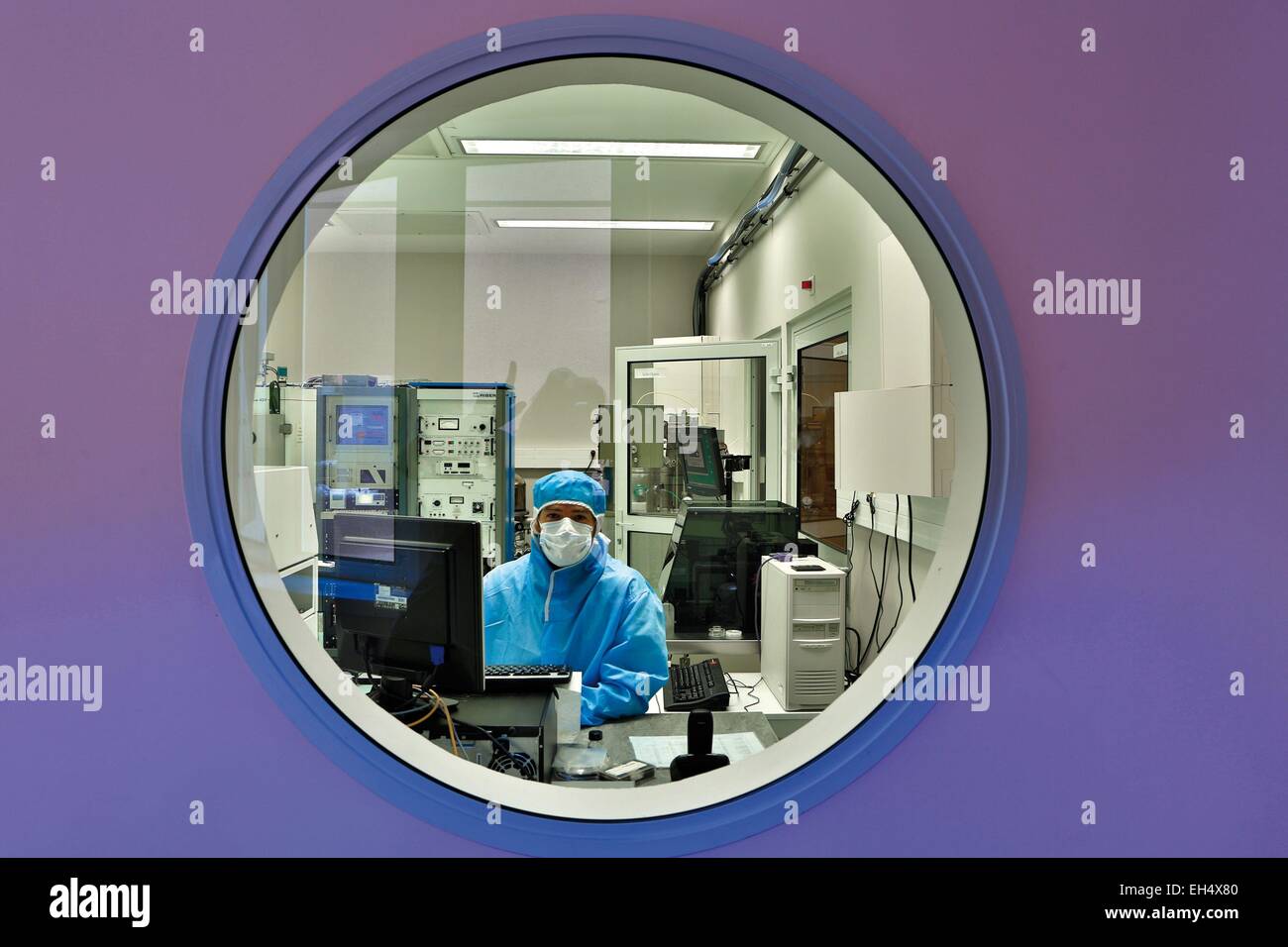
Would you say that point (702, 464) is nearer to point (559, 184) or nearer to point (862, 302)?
point (862, 302)

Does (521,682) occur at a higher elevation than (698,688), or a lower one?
higher

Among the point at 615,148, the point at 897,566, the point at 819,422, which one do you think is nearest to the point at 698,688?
the point at 897,566

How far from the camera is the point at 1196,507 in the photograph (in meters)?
1.01

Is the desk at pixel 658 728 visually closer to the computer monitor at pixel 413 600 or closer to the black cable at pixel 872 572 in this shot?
the computer monitor at pixel 413 600

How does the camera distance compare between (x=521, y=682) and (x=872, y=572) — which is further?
(x=872, y=572)

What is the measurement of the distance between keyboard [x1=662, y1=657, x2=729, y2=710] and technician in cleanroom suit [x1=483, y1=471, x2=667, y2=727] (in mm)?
59

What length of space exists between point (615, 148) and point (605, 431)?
1772mm

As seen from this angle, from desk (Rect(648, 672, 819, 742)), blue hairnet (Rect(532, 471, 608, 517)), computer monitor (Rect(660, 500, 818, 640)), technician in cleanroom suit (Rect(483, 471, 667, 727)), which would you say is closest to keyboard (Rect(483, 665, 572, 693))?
desk (Rect(648, 672, 819, 742))

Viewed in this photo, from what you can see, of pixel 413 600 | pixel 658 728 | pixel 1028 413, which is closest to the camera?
pixel 1028 413

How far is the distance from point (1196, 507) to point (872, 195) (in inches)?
23.7

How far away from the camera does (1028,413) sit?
3.23 ft

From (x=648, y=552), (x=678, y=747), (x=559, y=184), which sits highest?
(x=559, y=184)

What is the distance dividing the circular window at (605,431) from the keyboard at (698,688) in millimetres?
18
